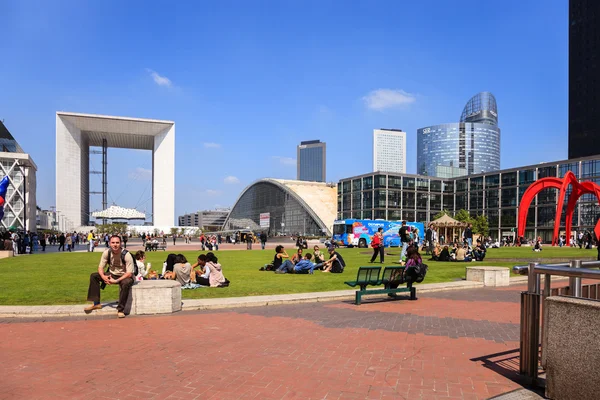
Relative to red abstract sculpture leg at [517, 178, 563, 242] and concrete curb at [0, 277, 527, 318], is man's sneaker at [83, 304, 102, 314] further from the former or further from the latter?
red abstract sculpture leg at [517, 178, 563, 242]

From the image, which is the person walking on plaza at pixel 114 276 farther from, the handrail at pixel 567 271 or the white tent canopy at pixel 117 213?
the white tent canopy at pixel 117 213

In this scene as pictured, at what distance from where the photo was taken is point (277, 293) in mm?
12461

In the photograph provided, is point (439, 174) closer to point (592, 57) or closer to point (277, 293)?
point (592, 57)

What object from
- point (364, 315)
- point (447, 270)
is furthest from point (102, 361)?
point (447, 270)

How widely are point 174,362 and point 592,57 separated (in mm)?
142354

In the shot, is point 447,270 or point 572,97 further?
point 572,97

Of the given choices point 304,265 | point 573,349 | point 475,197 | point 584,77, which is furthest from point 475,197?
point 573,349

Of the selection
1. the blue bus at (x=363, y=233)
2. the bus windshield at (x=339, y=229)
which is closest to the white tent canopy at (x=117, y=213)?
the bus windshield at (x=339, y=229)

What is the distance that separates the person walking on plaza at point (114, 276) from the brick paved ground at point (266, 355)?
0.42 meters

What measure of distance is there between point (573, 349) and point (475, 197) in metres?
105

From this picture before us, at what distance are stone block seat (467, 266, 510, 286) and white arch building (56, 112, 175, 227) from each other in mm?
93353

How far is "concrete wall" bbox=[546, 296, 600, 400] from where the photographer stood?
163 inches

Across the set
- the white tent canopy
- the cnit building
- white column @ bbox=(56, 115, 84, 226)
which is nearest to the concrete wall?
the cnit building

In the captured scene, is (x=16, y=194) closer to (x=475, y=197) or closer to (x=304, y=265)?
(x=304, y=265)
